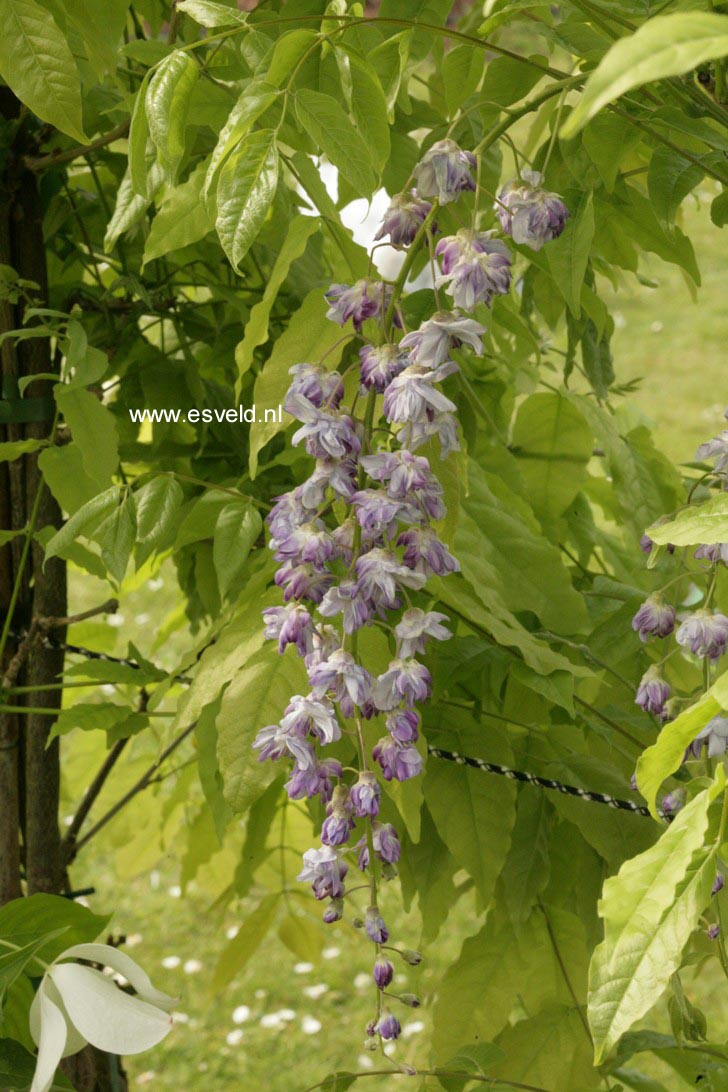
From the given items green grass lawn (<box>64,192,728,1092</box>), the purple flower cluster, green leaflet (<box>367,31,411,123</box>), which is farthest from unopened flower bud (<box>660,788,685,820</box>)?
green grass lawn (<box>64,192,728,1092</box>)

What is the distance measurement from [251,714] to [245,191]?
23cm

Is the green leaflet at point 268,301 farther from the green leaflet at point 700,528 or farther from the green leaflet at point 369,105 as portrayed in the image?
the green leaflet at point 700,528

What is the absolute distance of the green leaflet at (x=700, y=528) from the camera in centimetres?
40

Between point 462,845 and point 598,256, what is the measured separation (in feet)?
1.20

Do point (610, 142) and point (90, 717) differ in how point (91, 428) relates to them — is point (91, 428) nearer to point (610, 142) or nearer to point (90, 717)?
point (90, 717)

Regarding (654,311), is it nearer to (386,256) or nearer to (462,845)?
(386,256)

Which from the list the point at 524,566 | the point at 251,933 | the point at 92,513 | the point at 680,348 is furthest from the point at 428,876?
the point at 680,348

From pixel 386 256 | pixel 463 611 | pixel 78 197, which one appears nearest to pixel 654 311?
pixel 386 256

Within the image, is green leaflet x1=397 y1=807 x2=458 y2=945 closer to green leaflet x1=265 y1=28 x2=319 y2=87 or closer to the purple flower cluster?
the purple flower cluster

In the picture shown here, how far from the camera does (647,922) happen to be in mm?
391

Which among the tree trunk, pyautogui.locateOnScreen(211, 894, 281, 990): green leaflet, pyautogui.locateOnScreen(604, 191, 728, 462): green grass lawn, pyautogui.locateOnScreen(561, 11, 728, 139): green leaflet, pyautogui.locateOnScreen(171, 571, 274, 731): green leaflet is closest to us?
pyautogui.locateOnScreen(561, 11, 728, 139): green leaflet

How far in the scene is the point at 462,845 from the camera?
686 millimetres

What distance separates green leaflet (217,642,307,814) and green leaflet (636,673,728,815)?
7.2 inches

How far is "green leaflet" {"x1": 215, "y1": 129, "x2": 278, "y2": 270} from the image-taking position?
46cm
